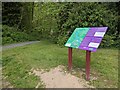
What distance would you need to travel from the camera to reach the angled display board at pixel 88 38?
4.85m

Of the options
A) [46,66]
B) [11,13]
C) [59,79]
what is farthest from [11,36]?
[59,79]

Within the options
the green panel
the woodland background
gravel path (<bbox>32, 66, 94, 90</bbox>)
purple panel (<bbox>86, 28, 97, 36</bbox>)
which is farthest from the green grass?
the woodland background

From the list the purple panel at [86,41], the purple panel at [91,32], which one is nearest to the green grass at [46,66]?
the purple panel at [86,41]

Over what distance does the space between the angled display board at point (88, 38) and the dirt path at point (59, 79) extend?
822 millimetres

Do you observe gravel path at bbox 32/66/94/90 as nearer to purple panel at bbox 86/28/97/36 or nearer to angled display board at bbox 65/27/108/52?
angled display board at bbox 65/27/108/52

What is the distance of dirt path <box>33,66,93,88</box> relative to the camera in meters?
4.88

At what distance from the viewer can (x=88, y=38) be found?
5234 millimetres

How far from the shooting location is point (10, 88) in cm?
520

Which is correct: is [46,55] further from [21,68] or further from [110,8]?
[110,8]

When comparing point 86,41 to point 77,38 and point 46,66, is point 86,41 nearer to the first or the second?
point 77,38

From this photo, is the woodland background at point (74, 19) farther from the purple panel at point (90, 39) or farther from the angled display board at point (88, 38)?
the purple panel at point (90, 39)

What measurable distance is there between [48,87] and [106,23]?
5.92 meters

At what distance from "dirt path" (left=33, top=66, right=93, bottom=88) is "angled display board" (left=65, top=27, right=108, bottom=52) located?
822mm

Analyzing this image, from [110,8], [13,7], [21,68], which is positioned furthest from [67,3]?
[13,7]
